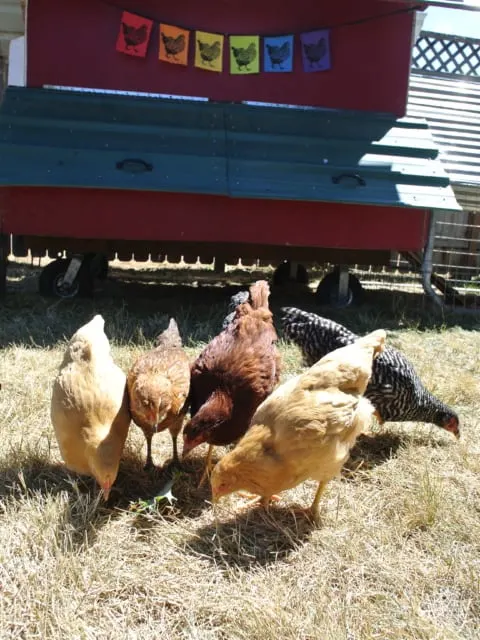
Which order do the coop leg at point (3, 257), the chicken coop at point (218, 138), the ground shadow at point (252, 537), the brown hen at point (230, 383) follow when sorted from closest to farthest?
the ground shadow at point (252, 537), the brown hen at point (230, 383), the chicken coop at point (218, 138), the coop leg at point (3, 257)

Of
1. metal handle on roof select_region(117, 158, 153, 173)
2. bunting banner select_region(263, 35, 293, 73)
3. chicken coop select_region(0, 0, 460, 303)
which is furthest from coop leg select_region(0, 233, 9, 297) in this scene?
bunting banner select_region(263, 35, 293, 73)

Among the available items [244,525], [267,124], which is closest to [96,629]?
[244,525]

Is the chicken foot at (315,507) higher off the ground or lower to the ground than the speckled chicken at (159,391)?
lower

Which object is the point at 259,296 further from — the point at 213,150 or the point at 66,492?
the point at 213,150

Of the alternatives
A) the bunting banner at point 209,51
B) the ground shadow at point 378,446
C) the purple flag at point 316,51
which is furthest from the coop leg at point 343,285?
the ground shadow at point 378,446

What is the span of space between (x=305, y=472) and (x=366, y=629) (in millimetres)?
555

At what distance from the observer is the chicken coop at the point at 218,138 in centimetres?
516

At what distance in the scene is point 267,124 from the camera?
567 cm

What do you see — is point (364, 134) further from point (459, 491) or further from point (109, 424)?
point (109, 424)

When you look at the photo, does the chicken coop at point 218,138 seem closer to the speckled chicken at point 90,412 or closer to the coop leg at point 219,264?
the coop leg at point 219,264

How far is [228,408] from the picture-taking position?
7.73 feet

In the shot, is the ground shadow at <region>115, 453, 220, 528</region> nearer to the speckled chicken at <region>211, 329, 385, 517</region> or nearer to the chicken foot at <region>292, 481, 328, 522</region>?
the speckled chicken at <region>211, 329, 385, 517</region>

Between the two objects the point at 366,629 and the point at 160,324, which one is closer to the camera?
the point at 366,629

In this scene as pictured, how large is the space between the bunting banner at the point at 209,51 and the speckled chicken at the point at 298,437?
4.42m
